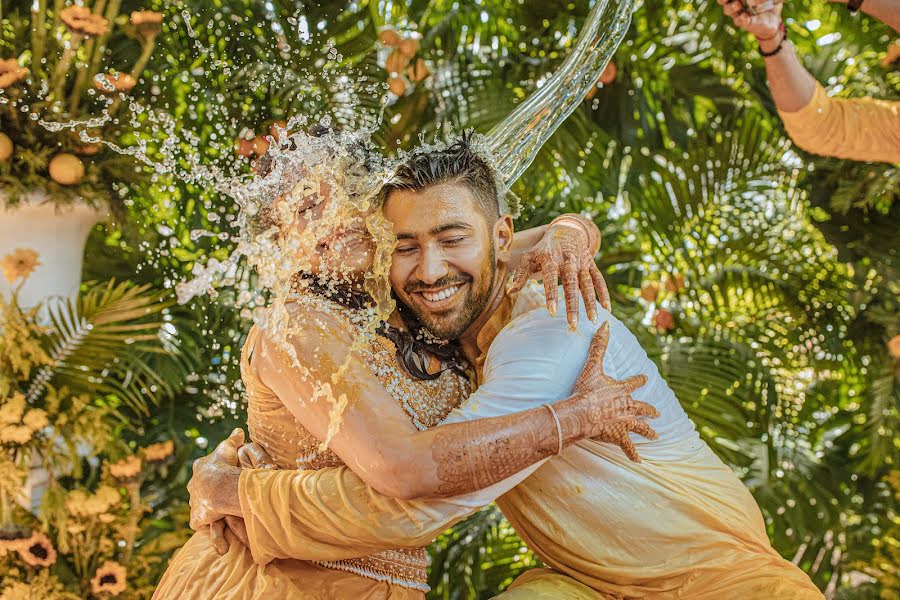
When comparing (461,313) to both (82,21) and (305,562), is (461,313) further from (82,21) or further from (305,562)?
(82,21)

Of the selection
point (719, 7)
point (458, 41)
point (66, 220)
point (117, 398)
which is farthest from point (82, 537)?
point (719, 7)

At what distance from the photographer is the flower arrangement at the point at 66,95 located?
335 cm

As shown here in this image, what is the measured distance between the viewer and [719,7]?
4.00 metres

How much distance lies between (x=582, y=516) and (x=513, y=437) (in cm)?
31

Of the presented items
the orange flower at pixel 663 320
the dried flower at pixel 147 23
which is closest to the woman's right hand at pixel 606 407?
the orange flower at pixel 663 320

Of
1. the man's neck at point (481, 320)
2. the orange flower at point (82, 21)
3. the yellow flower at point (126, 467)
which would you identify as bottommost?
the yellow flower at point (126, 467)

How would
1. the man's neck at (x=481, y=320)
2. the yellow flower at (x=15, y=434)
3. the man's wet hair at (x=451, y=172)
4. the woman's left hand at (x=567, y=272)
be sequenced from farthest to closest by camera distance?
the yellow flower at (x=15, y=434) → the man's neck at (x=481, y=320) → the man's wet hair at (x=451, y=172) → the woman's left hand at (x=567, y=272)

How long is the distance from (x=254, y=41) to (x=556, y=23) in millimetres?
1280

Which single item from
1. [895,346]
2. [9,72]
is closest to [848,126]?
[895,346]

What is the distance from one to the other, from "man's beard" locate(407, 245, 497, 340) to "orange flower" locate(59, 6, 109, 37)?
189 cm

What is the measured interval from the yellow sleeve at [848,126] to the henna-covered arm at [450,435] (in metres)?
1.90

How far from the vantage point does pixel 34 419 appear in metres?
3.31

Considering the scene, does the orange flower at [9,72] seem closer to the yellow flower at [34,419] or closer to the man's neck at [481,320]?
the yellow flower at [34,419]

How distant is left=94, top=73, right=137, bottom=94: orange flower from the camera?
11.3 ft
